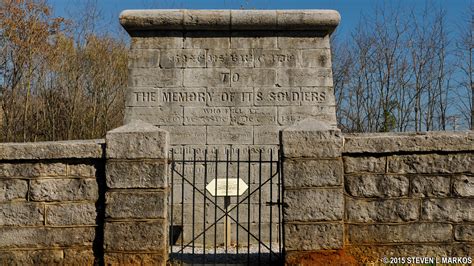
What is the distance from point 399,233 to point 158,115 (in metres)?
4.70

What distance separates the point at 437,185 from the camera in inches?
199

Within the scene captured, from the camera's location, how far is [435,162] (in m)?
5.07

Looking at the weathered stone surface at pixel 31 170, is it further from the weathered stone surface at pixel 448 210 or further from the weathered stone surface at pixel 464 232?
the weathered stone surface at pixel 464 232

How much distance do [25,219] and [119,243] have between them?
985 mm

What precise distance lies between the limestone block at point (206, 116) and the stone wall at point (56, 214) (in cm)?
350

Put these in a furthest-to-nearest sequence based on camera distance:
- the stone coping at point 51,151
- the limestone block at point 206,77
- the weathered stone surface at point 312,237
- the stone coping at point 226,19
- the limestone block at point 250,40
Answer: the limestone block at point 250,40 < the limestone block at point 206,77 < the stone coping at point 226,19 < the stone coping at point 51,151 < the weathered stone surface at point 312,237

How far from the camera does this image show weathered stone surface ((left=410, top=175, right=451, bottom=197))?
5051mm

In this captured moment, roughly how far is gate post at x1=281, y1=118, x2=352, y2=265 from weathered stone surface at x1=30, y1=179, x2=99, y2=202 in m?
1.90

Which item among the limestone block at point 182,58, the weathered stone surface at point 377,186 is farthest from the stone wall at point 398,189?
the limestone block at point 182,58

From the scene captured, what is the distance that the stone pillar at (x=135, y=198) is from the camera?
4918mm

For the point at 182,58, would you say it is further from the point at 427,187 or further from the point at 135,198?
the point at 427,187

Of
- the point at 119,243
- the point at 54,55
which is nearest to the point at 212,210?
the point at 119,243

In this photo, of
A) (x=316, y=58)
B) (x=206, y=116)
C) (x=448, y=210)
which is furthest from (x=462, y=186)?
(x=206, y=116)

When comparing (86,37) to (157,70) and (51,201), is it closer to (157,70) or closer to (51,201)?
(157,70)
